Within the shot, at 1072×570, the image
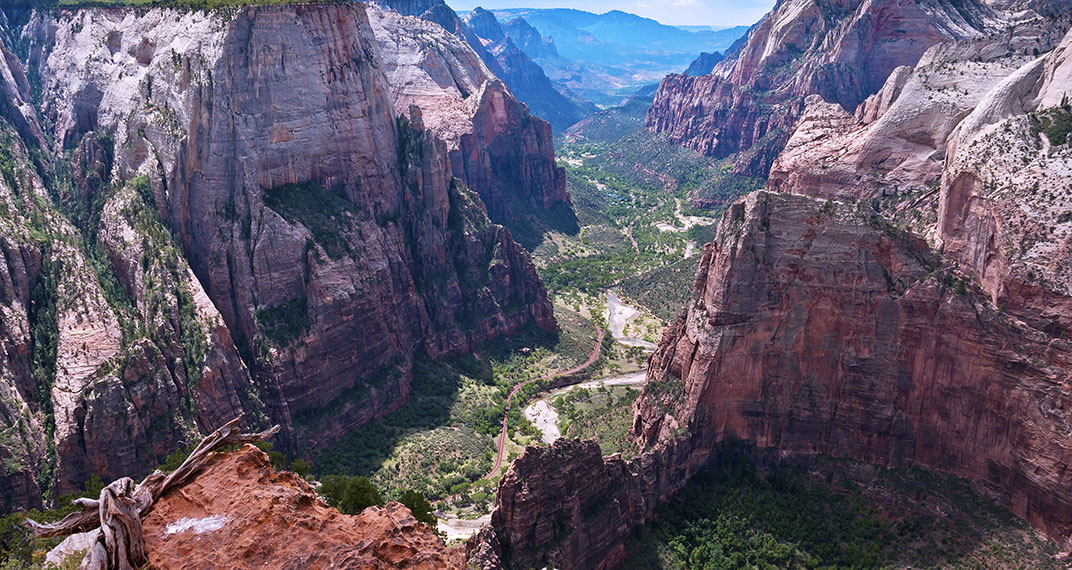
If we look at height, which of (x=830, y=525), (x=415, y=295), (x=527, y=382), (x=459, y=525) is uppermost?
(x=415, y=295)

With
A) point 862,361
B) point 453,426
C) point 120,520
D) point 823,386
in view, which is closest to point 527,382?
point 453,426

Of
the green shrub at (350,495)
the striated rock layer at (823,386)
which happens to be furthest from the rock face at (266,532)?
the striated rock layer at (823,386)

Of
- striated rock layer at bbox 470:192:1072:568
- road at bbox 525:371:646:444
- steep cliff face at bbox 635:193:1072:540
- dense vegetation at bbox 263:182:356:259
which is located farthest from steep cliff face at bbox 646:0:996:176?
dense vegetation at bbox 263:182:356:259

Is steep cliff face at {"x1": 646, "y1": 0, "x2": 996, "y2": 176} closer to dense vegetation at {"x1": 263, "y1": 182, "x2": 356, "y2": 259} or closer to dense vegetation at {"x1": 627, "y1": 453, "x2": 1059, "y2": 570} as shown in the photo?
dense vegetation at {"x1": 627, "y1": 453, "x2": 1059, "y2": 570}

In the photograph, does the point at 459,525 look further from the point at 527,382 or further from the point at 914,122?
the point at 914,122

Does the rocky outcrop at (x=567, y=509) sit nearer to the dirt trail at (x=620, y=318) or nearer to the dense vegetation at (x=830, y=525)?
the dense vegetation at (x=830, y=525)
